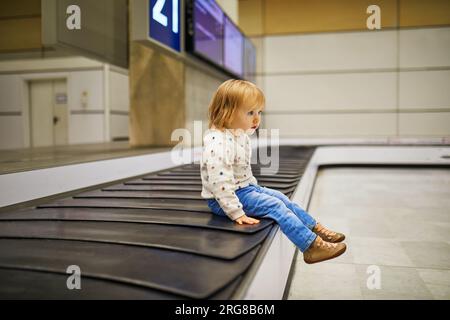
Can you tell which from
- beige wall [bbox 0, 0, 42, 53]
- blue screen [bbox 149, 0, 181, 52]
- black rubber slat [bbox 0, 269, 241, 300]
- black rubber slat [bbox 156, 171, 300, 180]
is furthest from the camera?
beige wall [bbox 0, 0, 42, 53]

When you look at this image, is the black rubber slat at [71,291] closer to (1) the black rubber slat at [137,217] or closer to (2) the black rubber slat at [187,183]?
(1) the black rubber slat at [137,217]

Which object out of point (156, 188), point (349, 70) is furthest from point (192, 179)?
point (349, 70)

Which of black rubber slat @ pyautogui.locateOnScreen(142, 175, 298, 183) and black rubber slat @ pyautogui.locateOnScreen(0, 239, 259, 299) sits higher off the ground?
black rubber slat @ pyautogui.locateOnScreen(142, 175, 298, 183)

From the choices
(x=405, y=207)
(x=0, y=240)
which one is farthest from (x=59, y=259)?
(x=405, y=207)

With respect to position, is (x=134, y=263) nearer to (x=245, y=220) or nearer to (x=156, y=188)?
(x=245, y=220)

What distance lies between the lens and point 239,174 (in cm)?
128

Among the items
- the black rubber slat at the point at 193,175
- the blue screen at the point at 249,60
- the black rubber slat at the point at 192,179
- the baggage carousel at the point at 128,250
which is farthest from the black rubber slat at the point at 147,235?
the blue screen at the point at 249,60

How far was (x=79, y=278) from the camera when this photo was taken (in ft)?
2.63

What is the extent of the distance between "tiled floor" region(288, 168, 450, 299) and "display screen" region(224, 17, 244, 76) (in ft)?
6.05

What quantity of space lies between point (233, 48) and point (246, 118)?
366 centimetres

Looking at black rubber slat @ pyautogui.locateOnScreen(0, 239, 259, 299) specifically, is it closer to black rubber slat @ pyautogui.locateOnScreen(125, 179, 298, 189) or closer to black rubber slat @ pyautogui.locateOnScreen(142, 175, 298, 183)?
black rubber slat @ pyautogui.locateOnScreen(125, 179, 298, 189)

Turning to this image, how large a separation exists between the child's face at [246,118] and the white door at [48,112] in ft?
16.2

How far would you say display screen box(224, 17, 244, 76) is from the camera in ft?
14.2

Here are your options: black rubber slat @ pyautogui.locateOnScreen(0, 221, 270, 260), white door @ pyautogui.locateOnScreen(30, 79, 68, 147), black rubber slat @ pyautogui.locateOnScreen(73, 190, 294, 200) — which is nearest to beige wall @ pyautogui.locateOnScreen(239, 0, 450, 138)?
white door @ pyautogui.locateOnScreen(30, 79, 68, 147)
